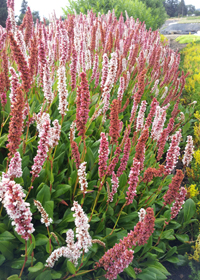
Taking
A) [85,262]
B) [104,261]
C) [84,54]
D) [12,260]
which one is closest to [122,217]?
[85,262]

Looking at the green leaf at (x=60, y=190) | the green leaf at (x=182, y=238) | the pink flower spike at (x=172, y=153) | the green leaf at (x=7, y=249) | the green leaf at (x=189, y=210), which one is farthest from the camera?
the green leaf at (x=189, y=210)

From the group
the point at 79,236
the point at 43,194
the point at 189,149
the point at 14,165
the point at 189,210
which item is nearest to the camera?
the point at 79,236

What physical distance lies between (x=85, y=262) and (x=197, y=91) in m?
6.96

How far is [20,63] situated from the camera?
1.86 meters

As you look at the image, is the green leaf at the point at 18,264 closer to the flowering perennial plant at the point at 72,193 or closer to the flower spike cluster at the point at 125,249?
the flowering perennial plant at the point at 72,193

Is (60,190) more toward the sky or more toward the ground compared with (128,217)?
more toward the sky

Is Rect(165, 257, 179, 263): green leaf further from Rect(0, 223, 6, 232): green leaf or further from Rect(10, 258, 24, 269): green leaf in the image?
Rect(0, 223, 6, 232): green leaf

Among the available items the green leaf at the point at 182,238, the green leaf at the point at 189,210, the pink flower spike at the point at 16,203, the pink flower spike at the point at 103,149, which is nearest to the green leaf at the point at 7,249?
the pink flower spike at the point at 16,203

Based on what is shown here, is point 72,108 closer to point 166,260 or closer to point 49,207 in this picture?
point 49,207

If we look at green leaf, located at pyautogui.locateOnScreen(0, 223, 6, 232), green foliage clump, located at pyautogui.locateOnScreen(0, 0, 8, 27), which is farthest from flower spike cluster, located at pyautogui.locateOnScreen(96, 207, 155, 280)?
green foliage clump, located at pyautogui.locateOnScreen(0, 0, 8, 27)

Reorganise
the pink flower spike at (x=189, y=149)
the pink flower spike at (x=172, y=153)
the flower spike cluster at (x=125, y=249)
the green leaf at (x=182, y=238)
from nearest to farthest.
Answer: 1. the flower spike cluster at (x=125, y=249)
2. the pink flower spike at (x=172, y=153)
3. the pink flower spike at (x=189, y=149)
4. the green leaf at (x=182, y=238)

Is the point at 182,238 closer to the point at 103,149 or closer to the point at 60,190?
the point at 60,190

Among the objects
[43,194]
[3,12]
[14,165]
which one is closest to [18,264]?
[43,194]

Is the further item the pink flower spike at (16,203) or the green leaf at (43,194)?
the green leaf at (43,194)
